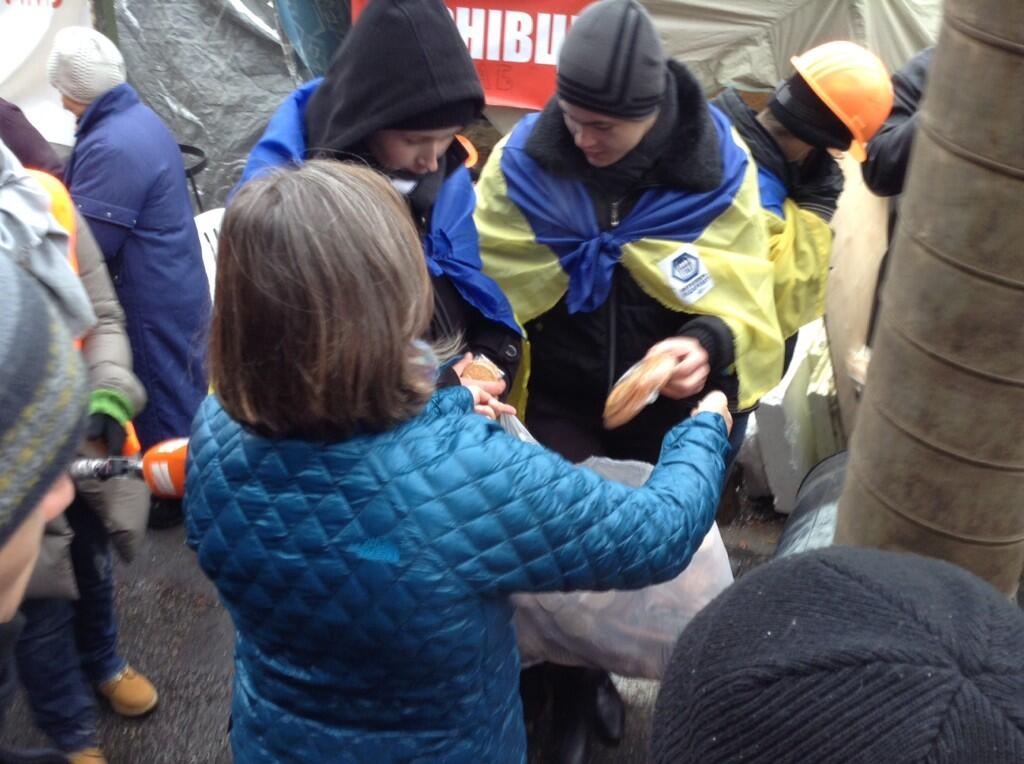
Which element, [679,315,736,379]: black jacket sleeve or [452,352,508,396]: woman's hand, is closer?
[452,352,508,396]: woman's hand

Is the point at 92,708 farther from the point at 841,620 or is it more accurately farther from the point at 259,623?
the point at 841,620

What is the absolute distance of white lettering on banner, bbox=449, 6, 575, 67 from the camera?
20.5ft

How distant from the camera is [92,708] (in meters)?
2.84

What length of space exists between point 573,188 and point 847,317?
2.04 meters

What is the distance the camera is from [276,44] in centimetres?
668

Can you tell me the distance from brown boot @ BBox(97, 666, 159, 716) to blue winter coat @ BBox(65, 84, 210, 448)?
0.99 meters

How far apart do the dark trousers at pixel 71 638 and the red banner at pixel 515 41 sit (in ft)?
14.4

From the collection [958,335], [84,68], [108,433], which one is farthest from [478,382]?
[84,68]

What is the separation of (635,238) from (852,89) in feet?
2.68

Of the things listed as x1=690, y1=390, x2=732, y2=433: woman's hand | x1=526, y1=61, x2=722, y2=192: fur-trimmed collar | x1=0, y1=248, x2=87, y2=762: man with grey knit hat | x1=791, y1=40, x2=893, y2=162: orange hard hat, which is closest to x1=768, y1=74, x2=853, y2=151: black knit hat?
x1=791, y1=40, x2=893, y2=162: orange hard hat

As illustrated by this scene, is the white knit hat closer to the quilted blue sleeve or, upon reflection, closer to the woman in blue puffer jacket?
the woman in blue puffer jacket

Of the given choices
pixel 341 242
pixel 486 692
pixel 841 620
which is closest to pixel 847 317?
pixel 486 692

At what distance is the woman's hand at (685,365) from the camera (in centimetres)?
229

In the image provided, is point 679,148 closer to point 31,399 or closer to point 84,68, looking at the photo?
point 31,399
